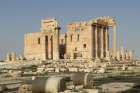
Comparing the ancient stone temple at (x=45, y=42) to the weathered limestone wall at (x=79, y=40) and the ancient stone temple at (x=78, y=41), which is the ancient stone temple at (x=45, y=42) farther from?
the weathered limestone wall at (x=79, y=40)

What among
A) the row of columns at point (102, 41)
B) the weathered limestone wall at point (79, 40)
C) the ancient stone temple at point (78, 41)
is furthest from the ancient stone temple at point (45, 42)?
the row of columns at point (102, 41)

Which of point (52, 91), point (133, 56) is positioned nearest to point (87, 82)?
point (52, 91)

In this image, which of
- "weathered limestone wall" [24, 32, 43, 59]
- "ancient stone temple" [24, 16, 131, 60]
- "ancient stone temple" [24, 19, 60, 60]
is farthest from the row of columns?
"weathered limestone wall" [24, 32, 43, 59]

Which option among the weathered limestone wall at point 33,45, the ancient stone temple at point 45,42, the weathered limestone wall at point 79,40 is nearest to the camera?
the weathered limestone wall at point 79,40

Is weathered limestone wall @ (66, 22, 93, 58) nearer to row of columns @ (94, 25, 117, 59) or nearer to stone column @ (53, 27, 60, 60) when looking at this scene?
row of columns @ (94, 25, 117, 59)

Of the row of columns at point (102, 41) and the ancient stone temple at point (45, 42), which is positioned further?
the ancient stone temple at point (45, 42)

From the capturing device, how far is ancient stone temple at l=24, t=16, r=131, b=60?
65.9m

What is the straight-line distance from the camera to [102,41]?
6812 centimetres

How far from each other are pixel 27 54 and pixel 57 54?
1128 centimetres

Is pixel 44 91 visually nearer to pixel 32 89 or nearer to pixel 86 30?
pixel 32 89

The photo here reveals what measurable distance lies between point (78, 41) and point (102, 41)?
512 cm

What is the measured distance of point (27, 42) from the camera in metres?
75.6

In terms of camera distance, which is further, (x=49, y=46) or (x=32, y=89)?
(x=49, y=46)

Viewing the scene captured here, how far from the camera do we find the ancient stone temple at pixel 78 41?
65.9 meters
